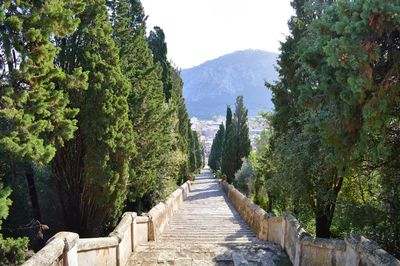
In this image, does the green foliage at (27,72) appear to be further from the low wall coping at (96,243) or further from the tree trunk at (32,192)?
the tree trunk at (32,192)

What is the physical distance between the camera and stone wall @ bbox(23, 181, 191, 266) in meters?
4.50

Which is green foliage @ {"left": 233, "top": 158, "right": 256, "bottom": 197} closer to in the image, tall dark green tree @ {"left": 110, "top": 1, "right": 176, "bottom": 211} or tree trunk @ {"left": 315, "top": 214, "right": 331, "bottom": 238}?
tall dark green tree @ {"left": 110, "top": 1, "right": 176, "bottom": 211}

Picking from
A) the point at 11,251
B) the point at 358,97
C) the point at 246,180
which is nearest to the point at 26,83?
the point at 11,251

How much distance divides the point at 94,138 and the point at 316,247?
5940 mm

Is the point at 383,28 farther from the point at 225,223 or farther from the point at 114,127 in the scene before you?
the point at 225,223

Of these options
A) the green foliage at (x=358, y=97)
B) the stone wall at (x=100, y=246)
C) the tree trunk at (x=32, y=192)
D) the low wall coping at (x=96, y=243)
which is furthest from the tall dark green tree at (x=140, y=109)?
the green foliage at (x=358, y=97)

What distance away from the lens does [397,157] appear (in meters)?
5.92

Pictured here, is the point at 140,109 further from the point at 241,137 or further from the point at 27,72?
the point at 241,137

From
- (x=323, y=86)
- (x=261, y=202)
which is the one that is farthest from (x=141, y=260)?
(x=261, y=202)

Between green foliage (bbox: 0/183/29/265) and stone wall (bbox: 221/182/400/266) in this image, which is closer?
stone wall (bbox: 221/182/400/266)

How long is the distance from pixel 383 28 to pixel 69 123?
5815mm

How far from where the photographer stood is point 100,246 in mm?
6082

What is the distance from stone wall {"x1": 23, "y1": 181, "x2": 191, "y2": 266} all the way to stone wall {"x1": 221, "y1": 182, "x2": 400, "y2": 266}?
3314 millimetres

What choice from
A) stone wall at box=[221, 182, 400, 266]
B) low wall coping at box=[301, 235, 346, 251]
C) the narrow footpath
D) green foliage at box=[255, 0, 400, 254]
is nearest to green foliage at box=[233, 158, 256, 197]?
the narrow footpath
